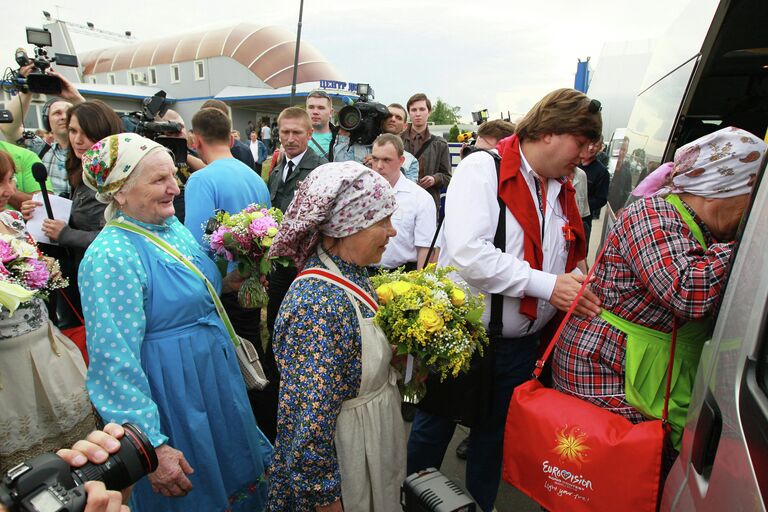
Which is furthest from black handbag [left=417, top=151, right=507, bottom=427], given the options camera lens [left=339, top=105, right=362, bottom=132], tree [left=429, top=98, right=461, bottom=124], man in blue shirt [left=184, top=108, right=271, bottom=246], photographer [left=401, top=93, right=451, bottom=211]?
tree [left=429, top=98, right=461, bottom=124]

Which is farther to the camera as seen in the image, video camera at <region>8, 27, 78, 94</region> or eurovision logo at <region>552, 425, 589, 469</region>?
video camera at <region>8, 27, 78, 94</region>

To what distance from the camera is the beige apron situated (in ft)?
5.72

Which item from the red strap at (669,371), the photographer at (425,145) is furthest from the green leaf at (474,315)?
the photographer at (425,145)

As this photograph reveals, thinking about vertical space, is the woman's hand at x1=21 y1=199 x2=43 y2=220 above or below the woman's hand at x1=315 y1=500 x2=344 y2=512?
above

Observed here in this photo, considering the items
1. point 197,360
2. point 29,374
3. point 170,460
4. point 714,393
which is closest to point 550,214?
point 714,393

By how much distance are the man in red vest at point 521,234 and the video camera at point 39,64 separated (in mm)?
3994

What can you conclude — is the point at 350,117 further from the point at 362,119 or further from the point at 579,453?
the point at 579,453

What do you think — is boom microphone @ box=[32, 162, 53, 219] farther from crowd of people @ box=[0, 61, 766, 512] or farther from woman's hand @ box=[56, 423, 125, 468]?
woman's hand @ box=[56, 423, 125, 468]

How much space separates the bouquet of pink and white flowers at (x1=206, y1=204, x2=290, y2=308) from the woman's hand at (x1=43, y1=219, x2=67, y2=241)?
3.68 ft

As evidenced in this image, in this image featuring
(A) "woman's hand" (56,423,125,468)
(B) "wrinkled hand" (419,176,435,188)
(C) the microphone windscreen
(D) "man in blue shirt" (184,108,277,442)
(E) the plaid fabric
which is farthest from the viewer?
A: (B) "wrinkled hand" (419,176,435,188)

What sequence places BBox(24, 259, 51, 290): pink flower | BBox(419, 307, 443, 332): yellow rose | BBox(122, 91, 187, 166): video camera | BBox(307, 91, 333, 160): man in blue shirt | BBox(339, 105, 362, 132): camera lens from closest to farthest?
BBox(419, 307, 443, 332): yellow rose, BBox(24, 259, 51, 290): pink flower, BBox(122, 91, 187, 166): video camera, BBox(339, 105, 362, 132): camera lens, BBox(307, 91, 333, 160): man in blue shirt

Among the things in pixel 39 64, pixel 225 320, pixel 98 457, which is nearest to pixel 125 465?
pixel 98 457

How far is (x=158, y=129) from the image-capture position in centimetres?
399

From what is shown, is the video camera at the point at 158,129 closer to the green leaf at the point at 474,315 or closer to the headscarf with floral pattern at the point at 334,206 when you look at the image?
the headscarf with floral pattern at the point at 334,206
